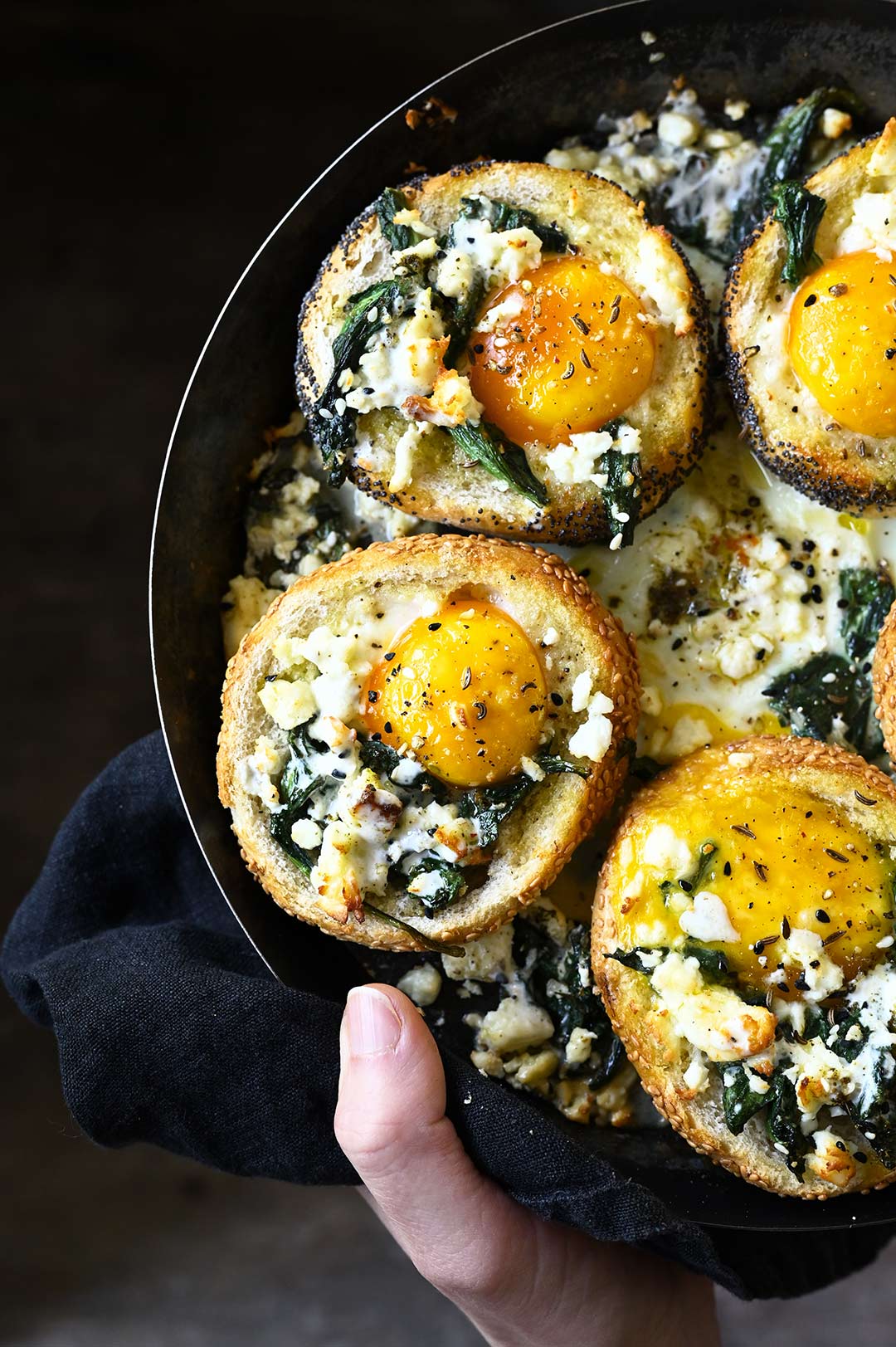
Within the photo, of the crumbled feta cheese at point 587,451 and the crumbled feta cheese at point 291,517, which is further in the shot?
the crumbled feta cheese at point 291,517

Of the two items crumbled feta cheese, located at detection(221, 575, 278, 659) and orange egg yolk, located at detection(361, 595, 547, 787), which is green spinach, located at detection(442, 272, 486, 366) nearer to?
orange egg yolk, located at detection(361, 595, 547, 787)

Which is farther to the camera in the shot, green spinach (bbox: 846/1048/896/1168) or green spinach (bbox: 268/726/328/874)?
green spinach (bbox: 268/726/328/874)

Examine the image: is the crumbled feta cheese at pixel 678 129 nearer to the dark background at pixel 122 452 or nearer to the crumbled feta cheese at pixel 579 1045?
the dark background at pixel 122 452

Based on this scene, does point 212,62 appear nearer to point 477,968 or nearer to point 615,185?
point 615,185

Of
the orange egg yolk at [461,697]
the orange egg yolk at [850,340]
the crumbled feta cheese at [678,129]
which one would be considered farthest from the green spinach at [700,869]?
the crumbled feta cheese at [678,129]

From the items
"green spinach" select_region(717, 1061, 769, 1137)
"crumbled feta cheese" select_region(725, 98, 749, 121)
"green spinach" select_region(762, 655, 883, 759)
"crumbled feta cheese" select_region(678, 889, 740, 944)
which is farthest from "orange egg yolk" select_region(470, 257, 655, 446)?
"green spinach" select_region(717, 1061, 769, 1137)
